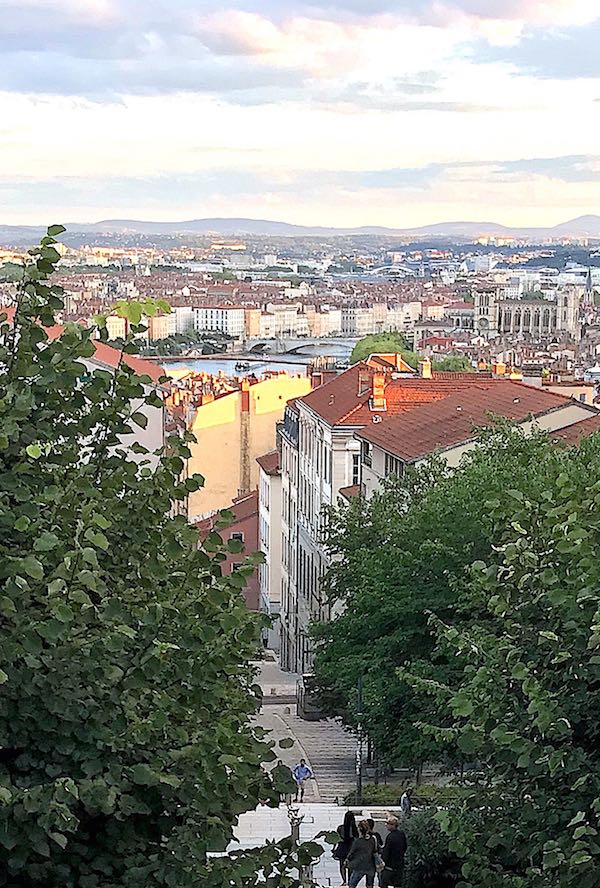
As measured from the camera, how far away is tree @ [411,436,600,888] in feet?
26.6

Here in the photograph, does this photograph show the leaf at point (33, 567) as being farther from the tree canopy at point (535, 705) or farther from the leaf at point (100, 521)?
the tree canopy at point (535, 705)

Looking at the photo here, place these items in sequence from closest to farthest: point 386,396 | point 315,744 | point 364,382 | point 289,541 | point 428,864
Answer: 1. point 428,864
2. point 315,744
3. point 386,396
4. point 364,382
5. point 289,541

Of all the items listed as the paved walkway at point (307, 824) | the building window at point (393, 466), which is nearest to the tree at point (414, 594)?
the paved walkway at point (307, 824)

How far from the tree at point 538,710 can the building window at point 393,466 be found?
31001 millimetres

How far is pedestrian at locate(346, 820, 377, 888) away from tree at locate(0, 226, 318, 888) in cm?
872

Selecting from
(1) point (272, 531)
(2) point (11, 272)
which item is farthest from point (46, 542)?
(1) point (272, 531)

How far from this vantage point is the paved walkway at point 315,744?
31.2 meters

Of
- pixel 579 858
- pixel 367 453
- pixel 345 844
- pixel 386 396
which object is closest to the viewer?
pixel 579 858

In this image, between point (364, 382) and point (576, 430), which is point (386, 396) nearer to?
point (364, 382)

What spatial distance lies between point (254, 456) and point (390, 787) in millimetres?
52363

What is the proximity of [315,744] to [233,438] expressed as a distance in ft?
138

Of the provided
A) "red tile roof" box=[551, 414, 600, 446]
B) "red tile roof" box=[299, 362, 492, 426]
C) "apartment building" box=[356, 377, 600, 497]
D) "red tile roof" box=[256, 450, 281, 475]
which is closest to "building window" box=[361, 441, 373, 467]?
"apartment building" box=[356, 377, 600, 497]

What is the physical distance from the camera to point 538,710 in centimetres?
805

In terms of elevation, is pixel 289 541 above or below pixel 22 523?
below
